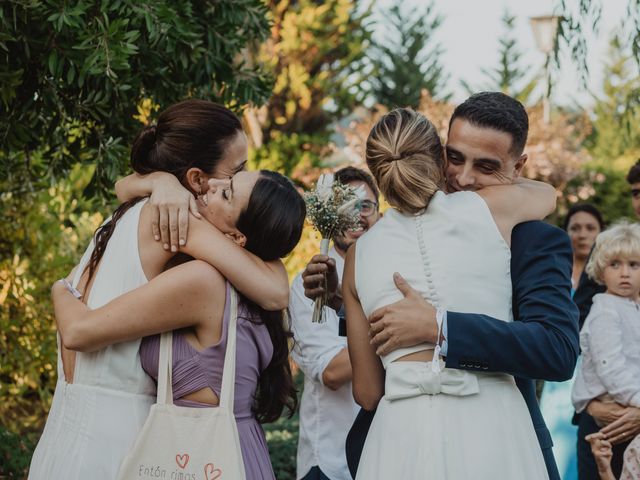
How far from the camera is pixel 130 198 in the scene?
9.41 feet

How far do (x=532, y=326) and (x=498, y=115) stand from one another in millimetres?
709

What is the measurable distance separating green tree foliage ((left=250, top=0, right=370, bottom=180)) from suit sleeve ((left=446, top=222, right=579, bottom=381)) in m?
13.2

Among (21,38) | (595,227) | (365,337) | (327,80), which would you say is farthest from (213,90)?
(327,80)

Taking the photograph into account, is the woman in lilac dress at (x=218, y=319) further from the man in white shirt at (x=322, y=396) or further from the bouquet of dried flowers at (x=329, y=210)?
the man in white shirt at (x=322, y=396)

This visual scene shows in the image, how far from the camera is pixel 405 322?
2.48 meters

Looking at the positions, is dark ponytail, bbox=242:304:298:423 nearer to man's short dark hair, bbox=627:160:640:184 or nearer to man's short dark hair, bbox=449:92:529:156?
man's short dark hair, bbox=449:92:529:156

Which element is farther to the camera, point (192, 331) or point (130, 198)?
point (130, 198)

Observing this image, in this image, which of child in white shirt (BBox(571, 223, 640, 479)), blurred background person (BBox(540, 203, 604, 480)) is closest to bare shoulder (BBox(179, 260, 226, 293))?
child in white shirt (BBox(571, 223, 640, 479))

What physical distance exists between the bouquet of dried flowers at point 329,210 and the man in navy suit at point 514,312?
52 cm

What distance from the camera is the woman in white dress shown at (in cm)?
253

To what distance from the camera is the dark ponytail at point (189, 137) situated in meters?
2.82

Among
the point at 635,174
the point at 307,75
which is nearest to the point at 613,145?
the point at 307,75

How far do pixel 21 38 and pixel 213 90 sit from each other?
128 centimetres

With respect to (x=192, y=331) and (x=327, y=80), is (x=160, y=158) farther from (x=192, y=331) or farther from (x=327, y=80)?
(x=327, y=80)
